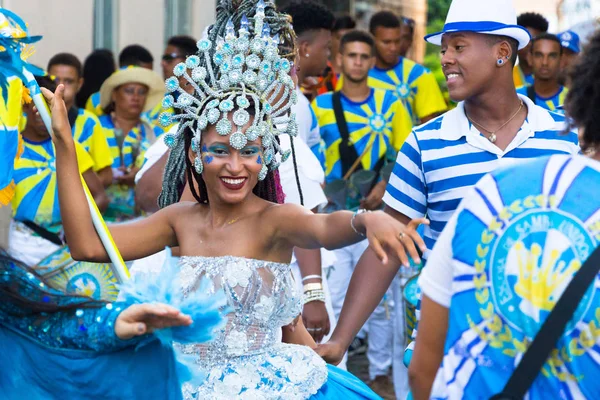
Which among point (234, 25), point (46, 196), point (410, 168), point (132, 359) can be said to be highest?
point (234, 25)

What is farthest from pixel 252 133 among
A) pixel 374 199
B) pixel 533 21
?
pixel 533 21

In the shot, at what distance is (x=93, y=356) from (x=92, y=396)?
145 millimetres

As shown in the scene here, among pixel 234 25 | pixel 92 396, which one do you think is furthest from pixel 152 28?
pixel 92 396

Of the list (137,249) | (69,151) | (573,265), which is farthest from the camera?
(137,249)

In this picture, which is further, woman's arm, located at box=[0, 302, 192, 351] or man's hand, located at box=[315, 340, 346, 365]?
man's hand, located at box=[315, 340, 346, 365]

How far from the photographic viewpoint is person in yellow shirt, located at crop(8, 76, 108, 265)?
7477 millimetres

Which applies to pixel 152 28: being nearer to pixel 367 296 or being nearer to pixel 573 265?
pixel 367 296

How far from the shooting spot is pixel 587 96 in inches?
112

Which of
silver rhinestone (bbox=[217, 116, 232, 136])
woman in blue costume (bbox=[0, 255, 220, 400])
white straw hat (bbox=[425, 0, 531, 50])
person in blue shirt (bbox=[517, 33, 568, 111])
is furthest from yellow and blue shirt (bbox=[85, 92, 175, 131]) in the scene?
woman in blue costume (bbox=[0, 255, 220, 400])

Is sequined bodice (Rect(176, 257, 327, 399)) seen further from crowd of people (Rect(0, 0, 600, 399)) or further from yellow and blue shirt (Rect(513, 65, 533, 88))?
yellow and blue shirt (Rect(513, 65, 533, 88))

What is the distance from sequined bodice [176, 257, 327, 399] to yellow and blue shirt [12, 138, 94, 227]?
3.80 metres

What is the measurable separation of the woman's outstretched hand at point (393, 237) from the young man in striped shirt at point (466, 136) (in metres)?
1.25

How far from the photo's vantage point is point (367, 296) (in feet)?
14.5

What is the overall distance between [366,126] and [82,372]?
5.86 metres
